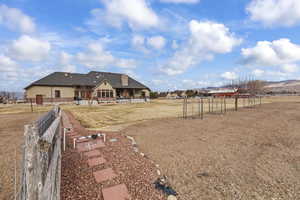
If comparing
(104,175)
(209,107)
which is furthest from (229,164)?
(209,107)

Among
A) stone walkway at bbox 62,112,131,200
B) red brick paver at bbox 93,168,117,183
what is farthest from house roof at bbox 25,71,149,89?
red brick paver at bbox 93,168,117,183

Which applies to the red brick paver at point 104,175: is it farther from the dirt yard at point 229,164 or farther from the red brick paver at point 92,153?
the dirt yard at point 229,164

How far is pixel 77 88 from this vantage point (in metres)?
28.8

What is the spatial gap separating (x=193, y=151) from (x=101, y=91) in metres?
26.8

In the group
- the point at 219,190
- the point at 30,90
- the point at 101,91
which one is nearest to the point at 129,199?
the point at 219,190

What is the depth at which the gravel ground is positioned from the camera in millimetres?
2640

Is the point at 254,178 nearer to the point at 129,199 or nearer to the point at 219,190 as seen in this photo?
the point at 219,190

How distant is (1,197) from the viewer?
2.60 metres

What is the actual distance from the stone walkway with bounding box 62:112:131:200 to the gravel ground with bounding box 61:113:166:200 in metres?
0.06

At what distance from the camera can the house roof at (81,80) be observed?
26472mm

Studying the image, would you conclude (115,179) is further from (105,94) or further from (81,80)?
(81,80)

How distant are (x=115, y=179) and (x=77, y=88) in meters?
28.9

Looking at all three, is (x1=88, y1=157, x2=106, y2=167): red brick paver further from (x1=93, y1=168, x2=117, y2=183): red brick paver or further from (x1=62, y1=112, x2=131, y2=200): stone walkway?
(x1=93, y1=168, x2=117, y2=183): red brick paver

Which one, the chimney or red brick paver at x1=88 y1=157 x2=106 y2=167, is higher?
the chimney
